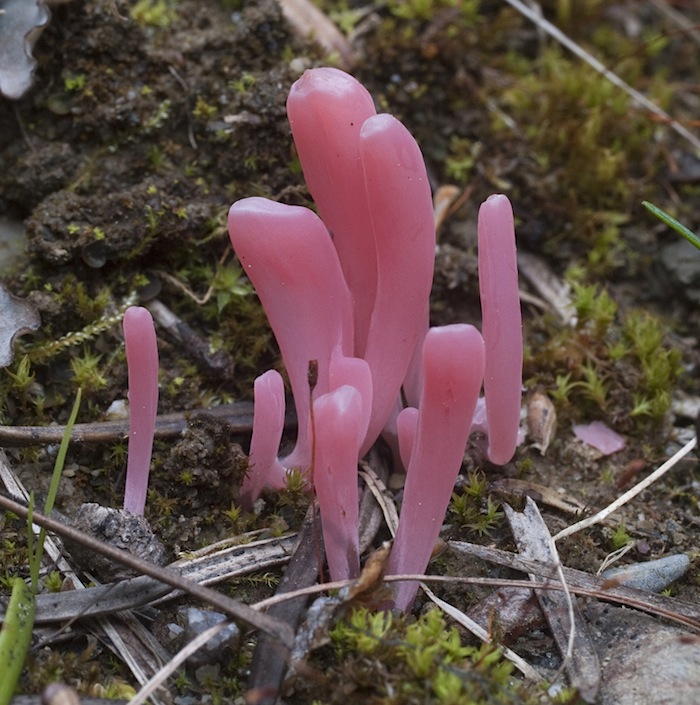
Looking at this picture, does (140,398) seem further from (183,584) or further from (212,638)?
(212,638)

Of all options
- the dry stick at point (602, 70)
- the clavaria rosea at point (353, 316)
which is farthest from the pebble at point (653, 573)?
the dry stick at point (602, 70)

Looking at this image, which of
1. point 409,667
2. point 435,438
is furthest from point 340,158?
point 409,667

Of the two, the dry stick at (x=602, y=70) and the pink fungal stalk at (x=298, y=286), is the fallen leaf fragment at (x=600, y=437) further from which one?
the dry stick at (x=602, y=70)

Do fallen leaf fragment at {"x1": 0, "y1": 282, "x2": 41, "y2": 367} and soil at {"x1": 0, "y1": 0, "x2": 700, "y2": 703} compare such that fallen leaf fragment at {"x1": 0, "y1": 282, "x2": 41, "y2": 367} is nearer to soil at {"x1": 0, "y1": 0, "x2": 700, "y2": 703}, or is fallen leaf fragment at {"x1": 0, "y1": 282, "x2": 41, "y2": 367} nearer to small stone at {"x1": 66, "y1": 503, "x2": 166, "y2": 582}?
soil at {"x1": 0, "y1": 0, "x2": 700, "y2": 703}

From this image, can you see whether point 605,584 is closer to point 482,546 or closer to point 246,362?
point 482,546

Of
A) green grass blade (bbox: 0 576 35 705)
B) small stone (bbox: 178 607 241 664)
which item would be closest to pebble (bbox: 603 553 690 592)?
small stone (bbox: 178 607 241 664)

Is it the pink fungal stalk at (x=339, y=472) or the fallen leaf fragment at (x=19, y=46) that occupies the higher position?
the fallen leaf fragment at (x=19, y=46)

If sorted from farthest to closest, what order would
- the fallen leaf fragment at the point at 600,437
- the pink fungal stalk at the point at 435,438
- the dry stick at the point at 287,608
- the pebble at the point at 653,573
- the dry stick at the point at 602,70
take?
the dry stick at the point at 602,70, the fallen leaf fragment at the point at 600,437, the pebble at the point at 653,573, the dry stick at the point at 287,608, the pink fungal stalk at the point at 435,438
